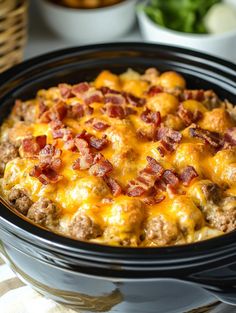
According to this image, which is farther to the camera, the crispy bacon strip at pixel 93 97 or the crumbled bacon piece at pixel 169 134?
the crispy bacon strip at pixel 93 97

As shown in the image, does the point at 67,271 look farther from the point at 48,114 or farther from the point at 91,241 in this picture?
the point at 48,114

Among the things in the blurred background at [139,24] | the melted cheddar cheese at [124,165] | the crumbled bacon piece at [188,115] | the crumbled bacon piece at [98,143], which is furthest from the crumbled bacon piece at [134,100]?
the blurred background at [139,24]

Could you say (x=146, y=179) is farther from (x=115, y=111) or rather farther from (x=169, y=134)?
(x=115, y=111)

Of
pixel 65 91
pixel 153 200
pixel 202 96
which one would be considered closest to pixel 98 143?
pixel 153 200

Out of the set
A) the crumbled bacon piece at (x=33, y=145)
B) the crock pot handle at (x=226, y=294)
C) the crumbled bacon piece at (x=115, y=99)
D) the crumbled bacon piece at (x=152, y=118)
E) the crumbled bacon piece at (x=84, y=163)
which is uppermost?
the crumbled bacon piece at (x=33, y=145)

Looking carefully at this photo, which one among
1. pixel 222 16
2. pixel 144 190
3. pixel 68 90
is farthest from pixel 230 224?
pixel 222 16

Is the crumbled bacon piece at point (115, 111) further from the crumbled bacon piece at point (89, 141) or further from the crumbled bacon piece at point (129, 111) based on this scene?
the crumbled bacon piece at point (89, 141)
